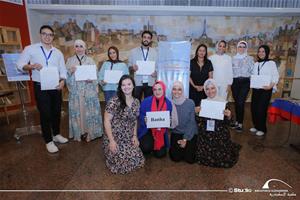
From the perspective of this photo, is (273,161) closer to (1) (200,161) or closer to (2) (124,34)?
(1) (200,161)

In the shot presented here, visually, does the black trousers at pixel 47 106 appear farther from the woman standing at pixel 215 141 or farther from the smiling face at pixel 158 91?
the woman standing at pixel 215 141

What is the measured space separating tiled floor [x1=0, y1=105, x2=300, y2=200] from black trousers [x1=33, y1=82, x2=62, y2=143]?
1.33ft

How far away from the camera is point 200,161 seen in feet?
9.29

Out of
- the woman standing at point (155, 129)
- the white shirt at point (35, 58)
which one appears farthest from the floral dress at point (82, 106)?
the woman standing at point (155, 129)

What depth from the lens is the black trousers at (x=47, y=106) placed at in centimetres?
298

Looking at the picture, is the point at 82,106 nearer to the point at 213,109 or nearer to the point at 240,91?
the point at 213,109

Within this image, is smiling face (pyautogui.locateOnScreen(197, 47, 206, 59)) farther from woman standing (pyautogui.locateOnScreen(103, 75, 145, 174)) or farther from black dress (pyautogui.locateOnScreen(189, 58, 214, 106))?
woman standing (pyautogui.locateOnScreen(103, 75, 145, 174))

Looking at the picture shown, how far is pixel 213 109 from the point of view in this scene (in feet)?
8.63

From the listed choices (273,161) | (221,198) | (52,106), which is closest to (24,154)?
(52,106)

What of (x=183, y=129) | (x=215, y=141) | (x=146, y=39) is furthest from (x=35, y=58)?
(x=215, y=141)

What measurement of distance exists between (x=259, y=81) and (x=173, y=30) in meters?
3.17

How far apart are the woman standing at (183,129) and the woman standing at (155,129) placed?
133mm

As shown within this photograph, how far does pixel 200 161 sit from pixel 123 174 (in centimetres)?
103

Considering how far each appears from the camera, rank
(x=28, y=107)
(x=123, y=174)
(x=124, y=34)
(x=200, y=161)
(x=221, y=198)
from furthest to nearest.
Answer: (x=124, y=34) → (x=28, y=107) → (x=200, y=161) → (x=123, y=174) → (x=221, y=198)
